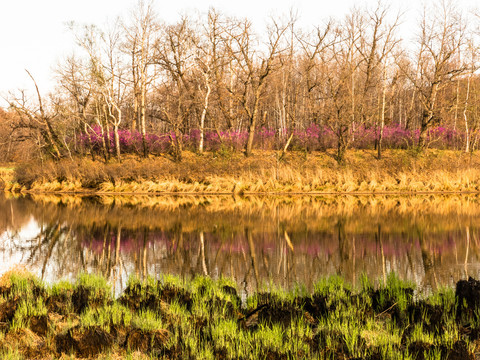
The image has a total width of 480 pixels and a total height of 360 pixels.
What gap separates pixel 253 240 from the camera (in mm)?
13289

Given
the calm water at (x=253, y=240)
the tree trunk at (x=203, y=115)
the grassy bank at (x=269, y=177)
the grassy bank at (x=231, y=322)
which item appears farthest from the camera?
the tree trunk at (x=203, y=115)

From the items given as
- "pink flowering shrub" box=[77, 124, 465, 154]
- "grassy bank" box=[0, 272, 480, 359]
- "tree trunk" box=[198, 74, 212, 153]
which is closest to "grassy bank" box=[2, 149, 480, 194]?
"tree trunk" box=[198, 74, 212, 153]

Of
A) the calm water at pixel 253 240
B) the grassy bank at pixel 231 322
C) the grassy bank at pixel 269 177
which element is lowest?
the calm water at pixel 253 240

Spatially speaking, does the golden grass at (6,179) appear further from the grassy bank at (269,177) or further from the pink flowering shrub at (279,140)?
the pink flowering shrub at (279,140)

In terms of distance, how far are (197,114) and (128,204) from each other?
20.6 metres

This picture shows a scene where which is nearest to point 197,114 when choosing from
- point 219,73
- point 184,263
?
point 219,73

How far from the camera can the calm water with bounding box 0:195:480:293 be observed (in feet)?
31.1

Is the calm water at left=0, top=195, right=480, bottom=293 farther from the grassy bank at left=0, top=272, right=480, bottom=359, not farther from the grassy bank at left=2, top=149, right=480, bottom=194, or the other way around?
the grassy bank at left=2, top=149, right=480, bottom=194

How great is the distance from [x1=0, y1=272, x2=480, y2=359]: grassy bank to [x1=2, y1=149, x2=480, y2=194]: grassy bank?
20668 mm

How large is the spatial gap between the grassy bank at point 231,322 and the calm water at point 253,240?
110cm

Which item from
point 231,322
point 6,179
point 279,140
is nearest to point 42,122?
point 6,179

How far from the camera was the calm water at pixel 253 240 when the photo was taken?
31.1 ft

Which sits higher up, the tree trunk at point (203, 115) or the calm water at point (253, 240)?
the tree trunk at point (203, 115)

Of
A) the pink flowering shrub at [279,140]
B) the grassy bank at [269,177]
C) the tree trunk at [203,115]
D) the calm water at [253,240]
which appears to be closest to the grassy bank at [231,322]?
the calm water at [253,240]
